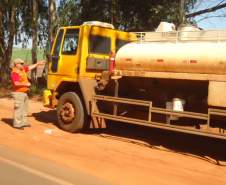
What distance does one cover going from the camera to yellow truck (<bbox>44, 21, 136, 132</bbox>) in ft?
43.6

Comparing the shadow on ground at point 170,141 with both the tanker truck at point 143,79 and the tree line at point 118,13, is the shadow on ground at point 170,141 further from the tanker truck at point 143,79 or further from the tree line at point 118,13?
the tree line at point 118,13

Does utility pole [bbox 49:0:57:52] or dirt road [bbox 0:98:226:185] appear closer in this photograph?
dirt road [bbox 0:98:226:185]

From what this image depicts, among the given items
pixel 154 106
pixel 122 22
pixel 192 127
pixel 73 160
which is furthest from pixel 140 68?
pixel 122 22

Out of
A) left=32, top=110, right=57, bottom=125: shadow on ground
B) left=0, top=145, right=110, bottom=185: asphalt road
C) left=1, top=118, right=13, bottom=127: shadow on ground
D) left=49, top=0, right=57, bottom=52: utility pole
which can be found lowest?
left=32, top=110, right=57, bottom=125: shadow on ground

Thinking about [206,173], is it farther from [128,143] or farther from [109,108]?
[109,108]

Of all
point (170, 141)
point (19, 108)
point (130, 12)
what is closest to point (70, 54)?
point (19, 108)

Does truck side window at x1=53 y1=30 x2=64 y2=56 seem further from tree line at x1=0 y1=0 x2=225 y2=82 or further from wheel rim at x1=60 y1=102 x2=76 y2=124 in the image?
tree line at x1=0 y1=0 x2=225 y2=82

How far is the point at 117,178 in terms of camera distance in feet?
28.4

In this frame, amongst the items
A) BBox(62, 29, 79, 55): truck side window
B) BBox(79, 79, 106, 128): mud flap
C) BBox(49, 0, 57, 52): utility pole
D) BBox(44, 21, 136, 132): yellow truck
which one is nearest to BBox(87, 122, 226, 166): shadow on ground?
BBox(79, 79, 106, 128): mud flap

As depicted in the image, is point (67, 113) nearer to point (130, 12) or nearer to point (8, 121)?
point (8, 121)

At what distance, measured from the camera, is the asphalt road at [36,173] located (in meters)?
8.15

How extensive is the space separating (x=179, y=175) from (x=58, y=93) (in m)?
5.89

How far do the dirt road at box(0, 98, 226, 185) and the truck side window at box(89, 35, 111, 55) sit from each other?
211 centimetres

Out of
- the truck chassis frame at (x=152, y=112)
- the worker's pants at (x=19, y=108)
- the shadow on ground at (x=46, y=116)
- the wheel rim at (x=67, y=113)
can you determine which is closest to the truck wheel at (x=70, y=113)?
the wheel rim at (x=67, y=113)
